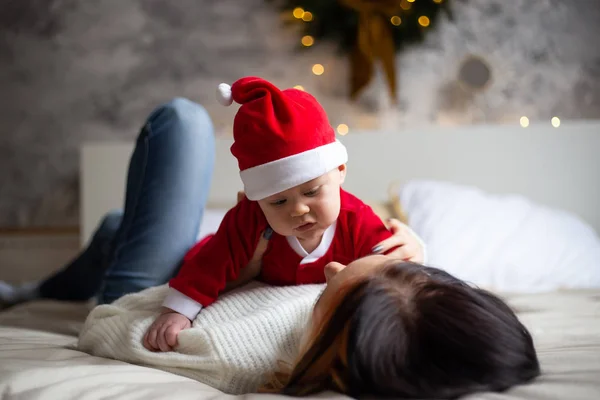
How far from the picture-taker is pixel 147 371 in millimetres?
813

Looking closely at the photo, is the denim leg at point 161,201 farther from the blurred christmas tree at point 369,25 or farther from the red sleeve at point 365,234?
the blurred christmas tree at point 369,25

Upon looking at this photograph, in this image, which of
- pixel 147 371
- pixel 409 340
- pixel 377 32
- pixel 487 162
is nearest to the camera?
pixel 409 340

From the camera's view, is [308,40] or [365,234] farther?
[308,40]

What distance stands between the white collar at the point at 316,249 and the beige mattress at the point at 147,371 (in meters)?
0.32

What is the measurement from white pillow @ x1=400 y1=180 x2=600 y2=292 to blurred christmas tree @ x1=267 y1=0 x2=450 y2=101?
0.72m

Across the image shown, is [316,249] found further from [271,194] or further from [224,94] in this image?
[224,94]

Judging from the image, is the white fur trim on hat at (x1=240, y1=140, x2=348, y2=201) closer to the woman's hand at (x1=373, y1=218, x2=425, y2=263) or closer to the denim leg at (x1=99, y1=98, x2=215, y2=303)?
the woman's hand at (x1=373, y1=218, x2=425, y2=263)

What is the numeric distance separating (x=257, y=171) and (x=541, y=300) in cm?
77

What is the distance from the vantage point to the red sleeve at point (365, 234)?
41.3 inches

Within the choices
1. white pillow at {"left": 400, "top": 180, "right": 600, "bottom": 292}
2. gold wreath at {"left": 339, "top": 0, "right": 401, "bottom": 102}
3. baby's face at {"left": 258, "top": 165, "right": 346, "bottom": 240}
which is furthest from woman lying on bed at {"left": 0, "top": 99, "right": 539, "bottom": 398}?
gold wreath at {"left": 339, "top": 0, "right": 401, "bottom": 102}

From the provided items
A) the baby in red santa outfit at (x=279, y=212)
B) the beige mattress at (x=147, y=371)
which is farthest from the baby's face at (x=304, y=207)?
the beige mattress at (x=147, y=371)

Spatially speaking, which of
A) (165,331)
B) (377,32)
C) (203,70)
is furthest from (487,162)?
(165,331)

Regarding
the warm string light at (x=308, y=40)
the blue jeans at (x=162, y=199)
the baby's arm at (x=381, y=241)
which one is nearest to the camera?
the baby's arm at (x=381, y=241)

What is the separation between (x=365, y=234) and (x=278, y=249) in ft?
0.50
